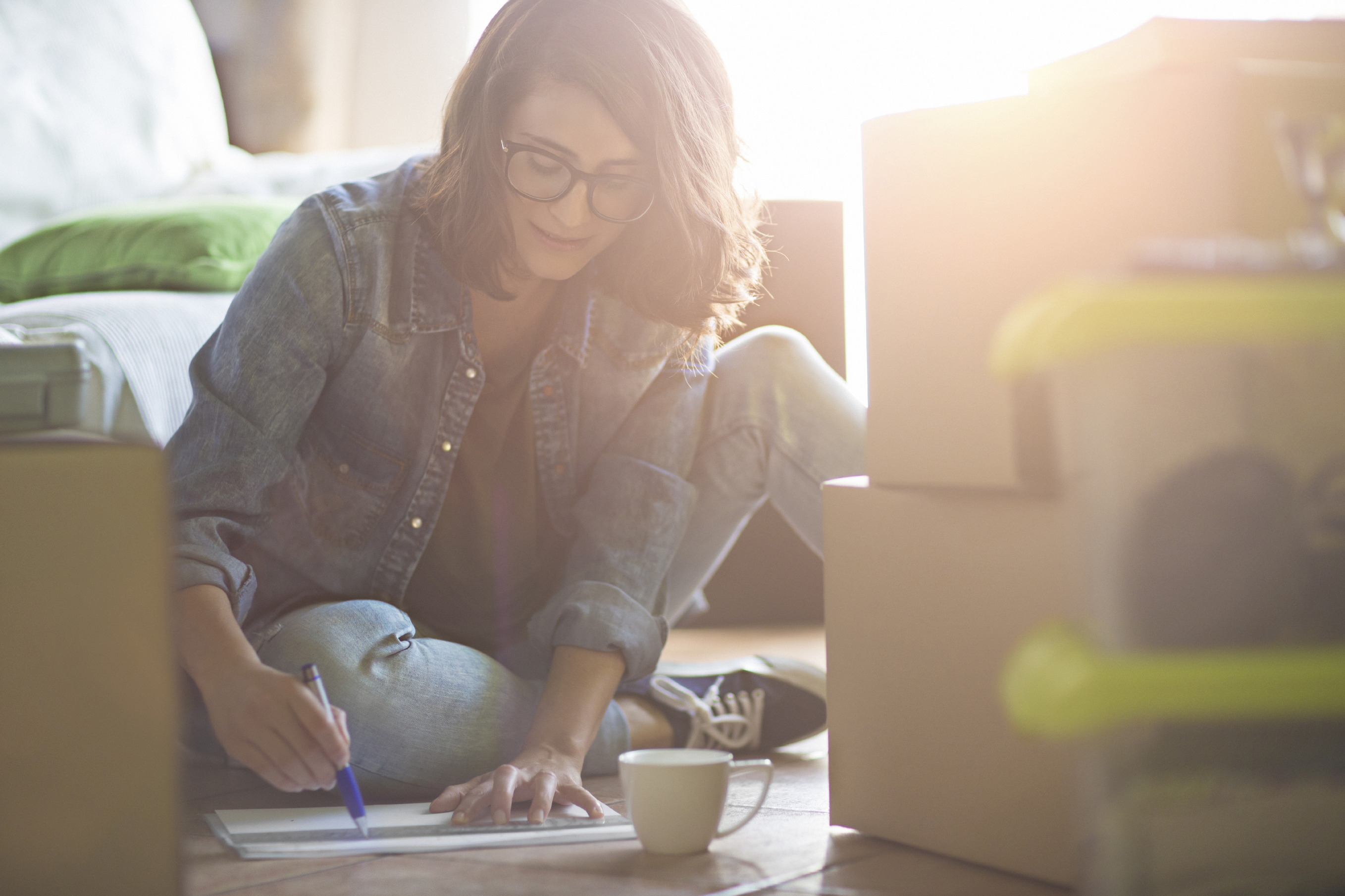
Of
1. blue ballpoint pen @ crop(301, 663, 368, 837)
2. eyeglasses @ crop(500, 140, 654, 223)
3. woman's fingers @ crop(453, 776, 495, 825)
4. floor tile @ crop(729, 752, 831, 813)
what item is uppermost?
eyeglasses @ crop(500, 140, 654, 223)

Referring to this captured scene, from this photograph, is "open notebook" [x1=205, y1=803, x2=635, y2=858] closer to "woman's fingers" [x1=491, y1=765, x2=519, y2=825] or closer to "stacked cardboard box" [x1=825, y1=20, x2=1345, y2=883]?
"woman's fingers" [x1=491, y1=765, x2=519, y2=825]

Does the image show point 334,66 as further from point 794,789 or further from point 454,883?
point 454,883

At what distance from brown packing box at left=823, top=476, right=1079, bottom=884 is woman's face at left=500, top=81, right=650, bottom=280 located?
0.37 meters

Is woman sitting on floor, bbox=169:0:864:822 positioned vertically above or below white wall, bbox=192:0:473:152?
below

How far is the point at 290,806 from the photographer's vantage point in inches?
38.9

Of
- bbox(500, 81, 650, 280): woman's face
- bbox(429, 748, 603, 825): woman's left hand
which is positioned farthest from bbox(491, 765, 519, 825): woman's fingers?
bbox(500, 81, 650, 280): woman's face

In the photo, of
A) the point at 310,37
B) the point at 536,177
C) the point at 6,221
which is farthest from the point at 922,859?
the point at 310,37

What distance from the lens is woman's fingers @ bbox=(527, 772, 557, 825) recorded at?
0.89 metres

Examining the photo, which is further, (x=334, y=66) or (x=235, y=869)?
(x=334, y=66)

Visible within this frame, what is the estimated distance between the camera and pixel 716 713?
47.9 inches

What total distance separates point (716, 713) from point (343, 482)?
42 centimetres

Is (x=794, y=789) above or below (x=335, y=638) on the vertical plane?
below

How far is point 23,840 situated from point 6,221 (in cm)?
175

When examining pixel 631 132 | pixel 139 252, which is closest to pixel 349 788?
pixel 631 132
